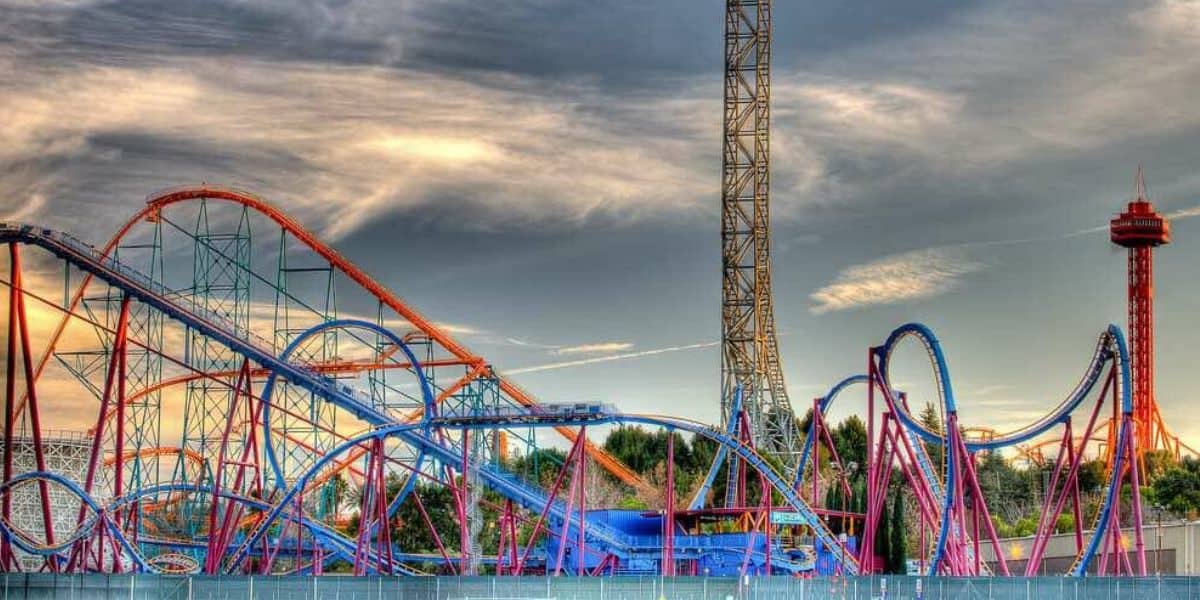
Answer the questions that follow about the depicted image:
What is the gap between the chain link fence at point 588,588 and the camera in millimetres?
31281

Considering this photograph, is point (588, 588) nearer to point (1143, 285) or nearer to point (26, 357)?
point (26, 357)

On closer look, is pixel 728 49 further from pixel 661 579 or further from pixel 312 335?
pixel 661 579

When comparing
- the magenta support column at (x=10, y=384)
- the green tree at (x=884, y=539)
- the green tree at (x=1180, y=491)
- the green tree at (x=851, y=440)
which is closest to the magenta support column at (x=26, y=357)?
the magenta support column at (x=10, y=384)

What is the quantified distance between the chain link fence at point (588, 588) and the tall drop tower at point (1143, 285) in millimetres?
51093

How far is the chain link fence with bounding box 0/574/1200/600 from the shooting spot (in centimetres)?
3128

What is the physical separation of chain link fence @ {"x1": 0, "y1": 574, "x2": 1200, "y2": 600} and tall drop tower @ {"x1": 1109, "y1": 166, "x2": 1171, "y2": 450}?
51093 mm

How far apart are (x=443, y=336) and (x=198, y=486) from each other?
47.6 feet

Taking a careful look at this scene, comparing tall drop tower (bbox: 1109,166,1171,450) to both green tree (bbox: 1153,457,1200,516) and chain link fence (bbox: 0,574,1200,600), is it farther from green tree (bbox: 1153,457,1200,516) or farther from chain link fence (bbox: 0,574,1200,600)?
chain link fence (bbox: 0,574,1200,600)

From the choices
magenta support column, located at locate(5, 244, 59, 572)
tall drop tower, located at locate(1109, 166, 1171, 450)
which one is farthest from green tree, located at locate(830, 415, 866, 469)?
magenta support column, located at locate(5, 244, 59, 572)

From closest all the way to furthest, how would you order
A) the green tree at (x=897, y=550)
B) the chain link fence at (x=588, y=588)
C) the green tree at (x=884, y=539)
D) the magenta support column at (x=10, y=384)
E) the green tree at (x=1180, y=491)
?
1. the chain link fence at (x=588, y=588)
2. the magenta support column at (x=10, y=384)
3. the green tree at (x=897, y=550)
4. the green tree at (x=884, y=539)
5. the green tree at (x=1180, y=491)

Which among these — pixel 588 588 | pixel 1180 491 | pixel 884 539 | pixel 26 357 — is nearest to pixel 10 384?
pixel 26 357

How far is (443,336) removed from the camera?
59.2 m

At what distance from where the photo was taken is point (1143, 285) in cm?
8175

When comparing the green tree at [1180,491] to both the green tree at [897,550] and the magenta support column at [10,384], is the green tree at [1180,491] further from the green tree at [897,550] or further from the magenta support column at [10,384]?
the magenta support column at [10,384]
